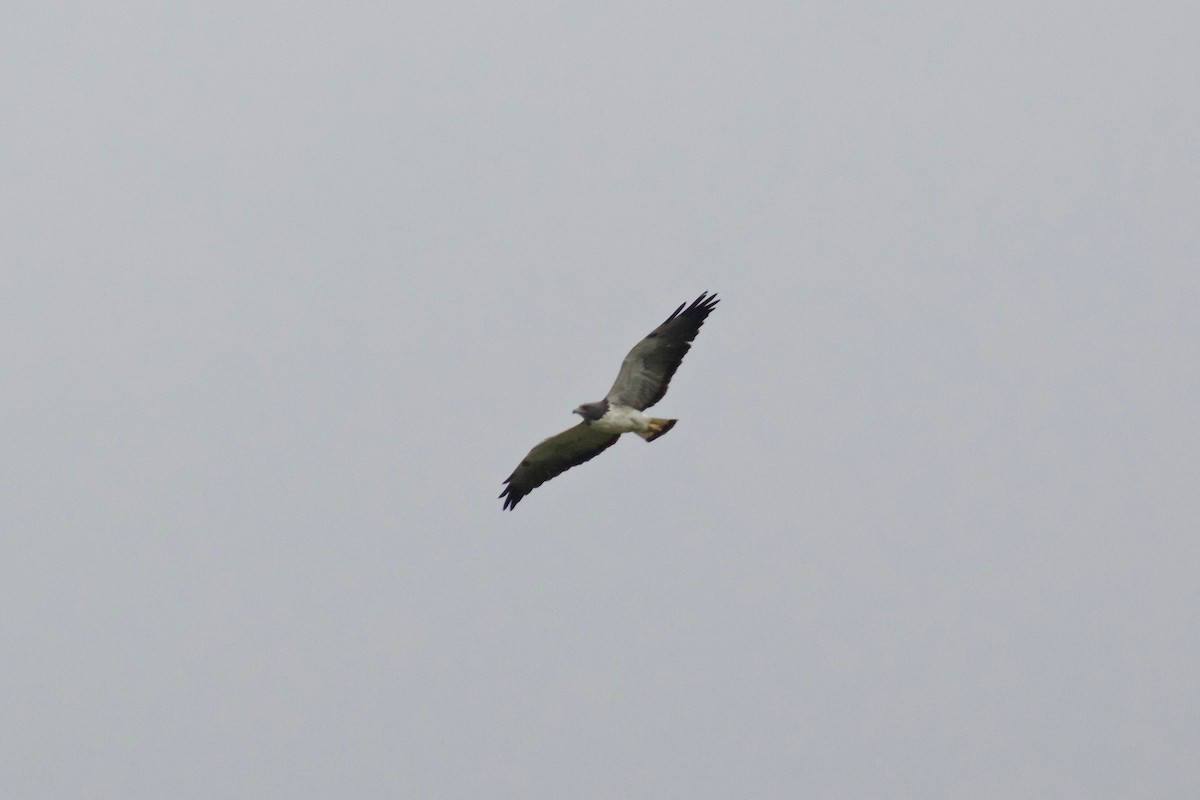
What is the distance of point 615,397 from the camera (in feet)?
88.7

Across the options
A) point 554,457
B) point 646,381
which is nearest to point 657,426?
point 646,381

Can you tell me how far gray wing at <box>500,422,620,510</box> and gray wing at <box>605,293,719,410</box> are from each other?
2.40 ft

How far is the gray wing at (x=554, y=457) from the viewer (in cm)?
2762

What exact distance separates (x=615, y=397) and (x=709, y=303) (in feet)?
6.48

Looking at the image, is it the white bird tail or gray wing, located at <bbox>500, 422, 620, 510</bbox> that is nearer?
the white bird tail

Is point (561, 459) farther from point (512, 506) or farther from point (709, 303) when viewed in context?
point (709, 303)

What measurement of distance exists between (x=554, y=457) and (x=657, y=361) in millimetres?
2586

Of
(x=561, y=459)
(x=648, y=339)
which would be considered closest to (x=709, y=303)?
(x=648, y=339)

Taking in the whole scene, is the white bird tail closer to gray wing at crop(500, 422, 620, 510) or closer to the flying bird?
the flying bird

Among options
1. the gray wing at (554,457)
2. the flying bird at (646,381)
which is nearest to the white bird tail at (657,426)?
the flying bird at (646,381)

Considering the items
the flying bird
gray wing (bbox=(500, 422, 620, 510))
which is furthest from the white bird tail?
gray wing (bbox=(500, 422, 620, 510))

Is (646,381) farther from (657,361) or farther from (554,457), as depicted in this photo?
(554,457)

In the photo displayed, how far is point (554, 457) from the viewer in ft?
93.1

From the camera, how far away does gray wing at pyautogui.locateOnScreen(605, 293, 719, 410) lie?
26.8 m
